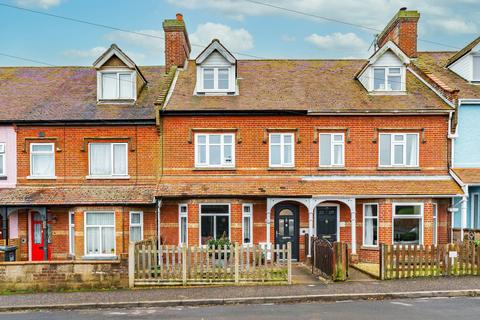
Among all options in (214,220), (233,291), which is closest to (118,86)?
(214,220)

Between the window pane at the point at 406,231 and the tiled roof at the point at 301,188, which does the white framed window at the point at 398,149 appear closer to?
the tiled roof at the point at 301,188

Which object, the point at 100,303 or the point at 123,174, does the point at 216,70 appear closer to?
the point at 123,174

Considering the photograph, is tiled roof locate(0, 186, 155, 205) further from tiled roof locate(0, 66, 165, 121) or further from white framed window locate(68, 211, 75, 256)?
tiled roof locate(0, 66, 165, 121)

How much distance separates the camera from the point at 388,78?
73.2ft

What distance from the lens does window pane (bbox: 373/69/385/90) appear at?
22375mm

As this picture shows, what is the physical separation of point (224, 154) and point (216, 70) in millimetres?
4159

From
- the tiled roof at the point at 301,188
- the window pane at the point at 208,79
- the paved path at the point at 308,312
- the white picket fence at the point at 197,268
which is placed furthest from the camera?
the window pane at the point at 208,79

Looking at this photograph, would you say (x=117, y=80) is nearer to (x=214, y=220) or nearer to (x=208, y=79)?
(x=208, y=79)

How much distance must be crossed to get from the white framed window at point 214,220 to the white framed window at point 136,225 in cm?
271

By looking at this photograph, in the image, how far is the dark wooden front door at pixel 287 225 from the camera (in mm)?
21016

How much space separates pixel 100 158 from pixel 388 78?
14011mm

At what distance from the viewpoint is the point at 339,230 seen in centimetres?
2112

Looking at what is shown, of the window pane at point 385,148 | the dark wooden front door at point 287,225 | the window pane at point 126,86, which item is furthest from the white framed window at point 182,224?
the window pane at point 385,148

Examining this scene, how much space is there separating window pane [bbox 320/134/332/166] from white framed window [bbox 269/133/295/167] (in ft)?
4.38
